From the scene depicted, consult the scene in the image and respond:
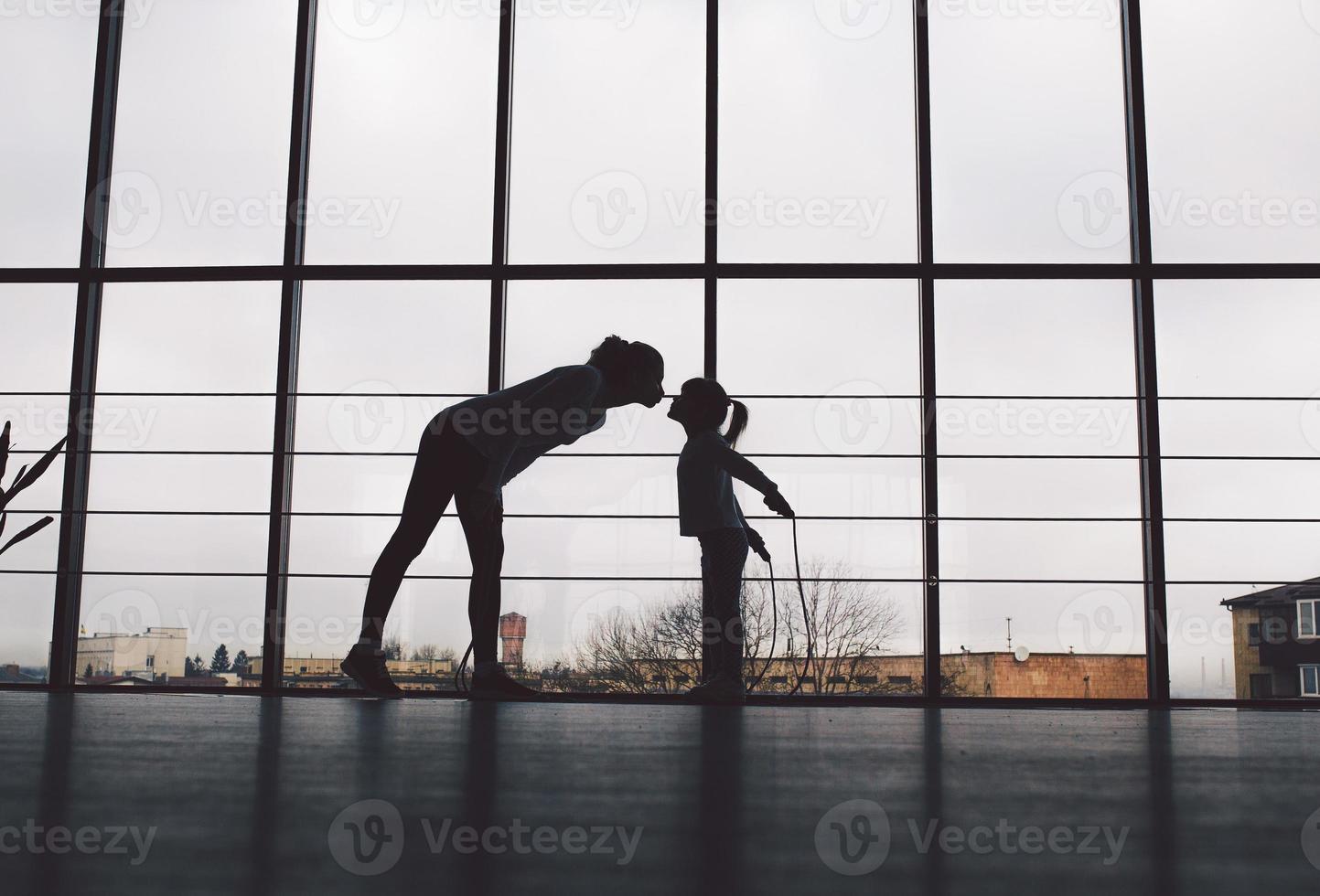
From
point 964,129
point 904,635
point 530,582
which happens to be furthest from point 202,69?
point 904,635

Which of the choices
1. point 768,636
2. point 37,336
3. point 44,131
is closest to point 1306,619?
point 768,636

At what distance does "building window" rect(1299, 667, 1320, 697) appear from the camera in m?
4.05

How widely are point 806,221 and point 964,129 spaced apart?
0.78 metres

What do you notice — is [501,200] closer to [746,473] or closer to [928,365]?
[928,365]

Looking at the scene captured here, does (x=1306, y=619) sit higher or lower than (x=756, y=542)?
lower

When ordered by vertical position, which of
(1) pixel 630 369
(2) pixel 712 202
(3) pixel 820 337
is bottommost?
(1) pixel 630 369

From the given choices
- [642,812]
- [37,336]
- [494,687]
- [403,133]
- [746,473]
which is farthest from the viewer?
[403,133]

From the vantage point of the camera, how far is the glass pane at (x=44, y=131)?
4.65m

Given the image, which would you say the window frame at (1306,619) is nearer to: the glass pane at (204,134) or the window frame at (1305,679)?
the window frame at (1305,679)

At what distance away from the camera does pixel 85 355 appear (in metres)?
4.43

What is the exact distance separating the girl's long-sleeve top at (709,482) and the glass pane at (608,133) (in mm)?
1494

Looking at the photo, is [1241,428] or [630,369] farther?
[1241,428]

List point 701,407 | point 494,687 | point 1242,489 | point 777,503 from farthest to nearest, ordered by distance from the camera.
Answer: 1. point 1242,489
2. point 701,407
3. point 777,503
4. point 494,687

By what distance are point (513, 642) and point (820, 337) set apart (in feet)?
5.45
